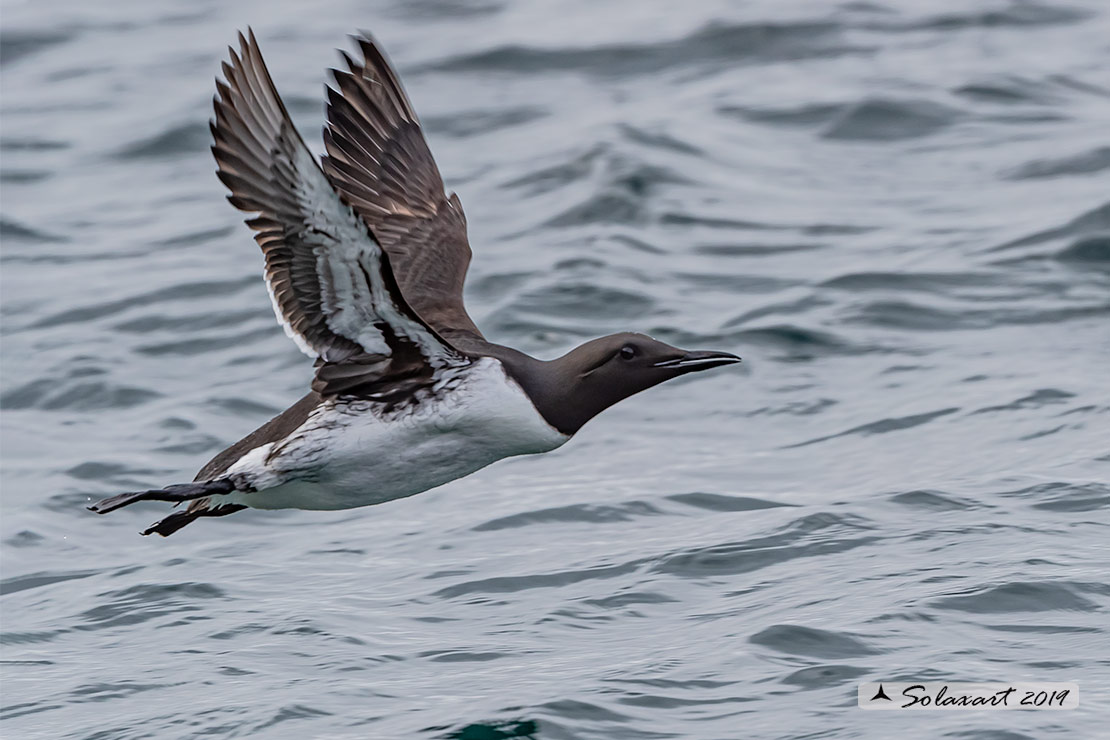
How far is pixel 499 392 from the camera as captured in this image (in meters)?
7.00

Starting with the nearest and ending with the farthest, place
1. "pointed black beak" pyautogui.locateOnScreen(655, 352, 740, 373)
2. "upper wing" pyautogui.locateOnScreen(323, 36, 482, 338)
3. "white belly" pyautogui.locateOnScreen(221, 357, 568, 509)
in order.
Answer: "pointed black beak" pyautogui.locateOnScreen(655, 352, 740, 373) < "white belly" pyautogui.locateOnScreen(221, 357, 568, 509) < "upper wing" pyautogui.locateOnScreen(323, 36, 482, 338)

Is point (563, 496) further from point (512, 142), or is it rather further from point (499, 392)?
point (512, 142)

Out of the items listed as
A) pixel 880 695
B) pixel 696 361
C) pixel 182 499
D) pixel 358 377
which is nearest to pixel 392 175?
pixel 358 377

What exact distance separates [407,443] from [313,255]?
2.77 feet

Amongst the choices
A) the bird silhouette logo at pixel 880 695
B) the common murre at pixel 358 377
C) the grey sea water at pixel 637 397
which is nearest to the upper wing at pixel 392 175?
the common murre at pixel 358 377

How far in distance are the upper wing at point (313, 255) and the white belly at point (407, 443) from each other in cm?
12

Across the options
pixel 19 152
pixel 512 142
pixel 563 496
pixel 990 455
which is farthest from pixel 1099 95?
pixel 19 152

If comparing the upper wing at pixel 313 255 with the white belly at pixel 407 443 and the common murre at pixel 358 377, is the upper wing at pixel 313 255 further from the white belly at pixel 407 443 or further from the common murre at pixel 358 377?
the white belly at pixel 407 443

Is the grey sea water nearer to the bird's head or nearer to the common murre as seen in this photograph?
the common murre

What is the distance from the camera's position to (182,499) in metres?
6.80

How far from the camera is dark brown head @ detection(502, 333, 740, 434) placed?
707 centimetres

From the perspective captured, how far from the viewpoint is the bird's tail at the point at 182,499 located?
6.73 m

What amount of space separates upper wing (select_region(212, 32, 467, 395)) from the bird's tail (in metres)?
0.57

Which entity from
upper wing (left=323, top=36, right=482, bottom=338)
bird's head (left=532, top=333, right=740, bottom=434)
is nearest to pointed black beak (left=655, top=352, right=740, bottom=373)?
Result: bird's head (left=532, top=333, right=740, bottom=434)
